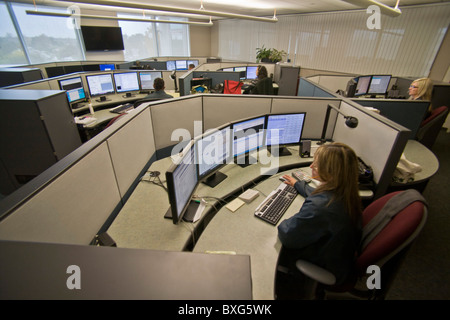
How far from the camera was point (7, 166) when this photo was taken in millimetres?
2158

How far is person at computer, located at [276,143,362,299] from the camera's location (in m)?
1.12

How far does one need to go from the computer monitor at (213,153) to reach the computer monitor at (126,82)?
11.0ft

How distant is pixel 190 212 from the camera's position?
1.42 meters

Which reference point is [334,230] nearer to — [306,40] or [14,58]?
[306,40]

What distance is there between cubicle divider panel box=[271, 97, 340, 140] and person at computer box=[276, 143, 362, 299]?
114 centimetres

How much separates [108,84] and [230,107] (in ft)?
9.64

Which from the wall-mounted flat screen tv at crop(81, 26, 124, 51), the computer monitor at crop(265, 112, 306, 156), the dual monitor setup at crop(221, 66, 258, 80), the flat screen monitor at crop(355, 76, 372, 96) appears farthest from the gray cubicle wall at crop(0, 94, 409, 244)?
the wall-mounted flat screen tv at crop(81, 26, 124, 51)

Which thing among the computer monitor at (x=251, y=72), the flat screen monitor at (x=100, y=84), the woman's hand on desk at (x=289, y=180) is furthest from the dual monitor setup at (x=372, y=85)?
the flat screen monitor at (x=100, y=84)

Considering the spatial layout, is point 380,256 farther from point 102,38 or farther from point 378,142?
point 102,38

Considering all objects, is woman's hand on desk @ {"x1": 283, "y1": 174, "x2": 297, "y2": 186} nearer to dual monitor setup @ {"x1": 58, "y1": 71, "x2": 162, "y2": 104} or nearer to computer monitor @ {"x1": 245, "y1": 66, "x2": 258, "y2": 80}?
dual monitor setup @ {"x1": 58, "y1": 71, "x2": 162, "y2": 104}

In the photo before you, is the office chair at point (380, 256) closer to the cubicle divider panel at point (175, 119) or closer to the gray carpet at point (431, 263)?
the gray carpet at point (431, 263)

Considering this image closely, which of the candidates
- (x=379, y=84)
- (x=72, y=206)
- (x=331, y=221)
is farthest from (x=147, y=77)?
(x=379, y=84)
